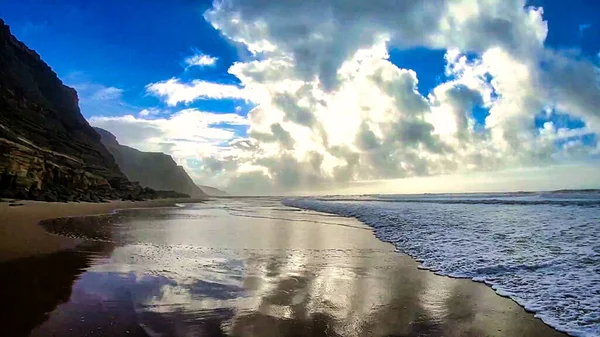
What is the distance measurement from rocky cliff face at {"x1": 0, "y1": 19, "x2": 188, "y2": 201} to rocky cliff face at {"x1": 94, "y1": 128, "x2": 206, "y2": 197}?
7210cm

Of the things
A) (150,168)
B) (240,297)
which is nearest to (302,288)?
(240,297)

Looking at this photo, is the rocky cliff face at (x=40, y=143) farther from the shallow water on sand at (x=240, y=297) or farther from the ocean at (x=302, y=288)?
the shallow water on sand at (x=240, y=297)

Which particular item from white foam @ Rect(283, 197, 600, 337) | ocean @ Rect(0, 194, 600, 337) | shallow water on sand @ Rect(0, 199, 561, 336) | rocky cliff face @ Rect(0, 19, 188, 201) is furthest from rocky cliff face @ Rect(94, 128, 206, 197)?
shallow water on sand @ Rect(0, 199, 561, 336)

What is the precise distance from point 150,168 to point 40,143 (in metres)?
127

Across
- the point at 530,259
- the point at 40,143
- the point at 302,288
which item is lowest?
the point at 302,288

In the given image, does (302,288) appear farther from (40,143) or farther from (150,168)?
(150,168)

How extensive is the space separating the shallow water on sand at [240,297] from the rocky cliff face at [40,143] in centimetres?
2429

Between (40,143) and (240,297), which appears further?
(40,143)

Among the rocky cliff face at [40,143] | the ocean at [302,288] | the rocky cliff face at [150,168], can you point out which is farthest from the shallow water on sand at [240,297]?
the rocky cliff face at [150,168]

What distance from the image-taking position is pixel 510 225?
17234mm

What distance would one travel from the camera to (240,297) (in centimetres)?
652

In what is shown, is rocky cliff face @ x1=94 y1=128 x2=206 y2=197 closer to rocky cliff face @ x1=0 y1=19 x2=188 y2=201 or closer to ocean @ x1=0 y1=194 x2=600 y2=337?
rocky cliff face @ x1=0 y1=19 x2=188 y2=201

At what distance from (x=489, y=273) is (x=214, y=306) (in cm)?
674

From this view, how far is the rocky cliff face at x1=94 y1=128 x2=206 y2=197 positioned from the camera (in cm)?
14850
